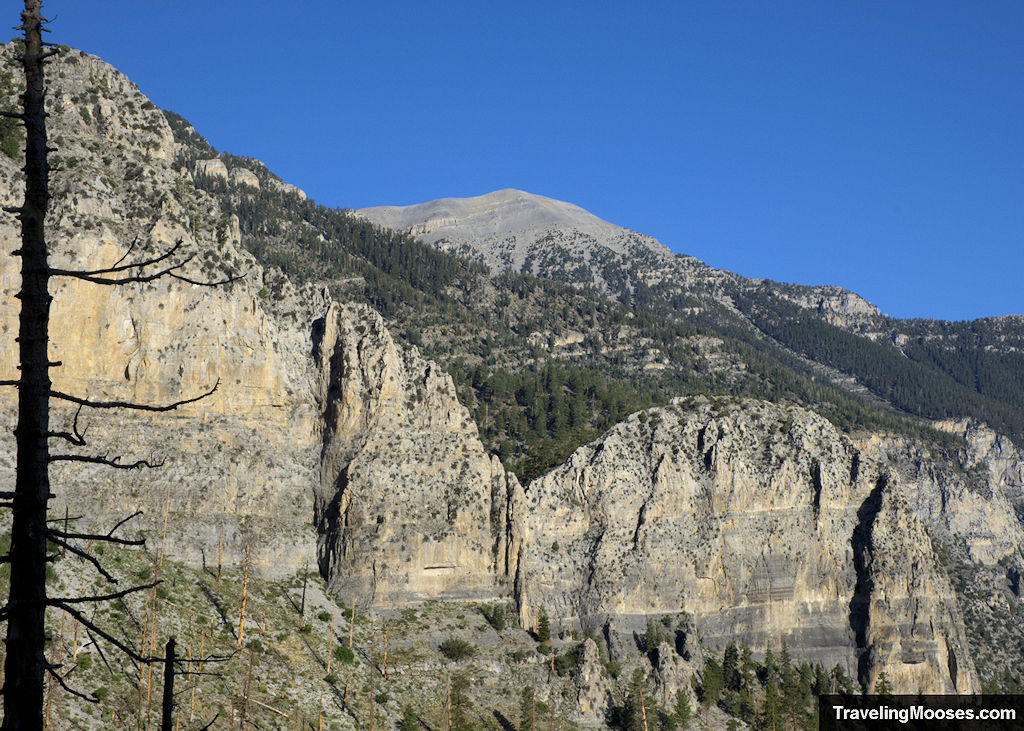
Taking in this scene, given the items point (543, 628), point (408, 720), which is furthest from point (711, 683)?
point (408, 720)

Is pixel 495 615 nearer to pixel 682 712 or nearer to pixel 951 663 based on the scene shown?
pixel 682 712

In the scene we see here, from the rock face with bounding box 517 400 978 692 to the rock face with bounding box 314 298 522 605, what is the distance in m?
5.88

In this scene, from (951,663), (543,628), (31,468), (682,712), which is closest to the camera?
(31,468)

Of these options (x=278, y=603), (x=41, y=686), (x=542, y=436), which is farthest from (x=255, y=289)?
(x=41, y=686)

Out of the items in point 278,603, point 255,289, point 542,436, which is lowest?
point 278,603

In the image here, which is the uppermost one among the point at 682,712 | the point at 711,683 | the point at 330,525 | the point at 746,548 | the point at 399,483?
the point at 399,483

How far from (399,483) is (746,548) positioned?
135ft

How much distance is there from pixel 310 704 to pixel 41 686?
261ft

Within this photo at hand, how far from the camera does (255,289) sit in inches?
4599

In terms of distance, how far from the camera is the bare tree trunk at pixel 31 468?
12211mm

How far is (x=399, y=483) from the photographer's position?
113m

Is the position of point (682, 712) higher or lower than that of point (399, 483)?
lower

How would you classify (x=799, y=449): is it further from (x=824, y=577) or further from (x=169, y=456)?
(x=169, y=456)

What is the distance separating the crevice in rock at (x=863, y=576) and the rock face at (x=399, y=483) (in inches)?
1617
